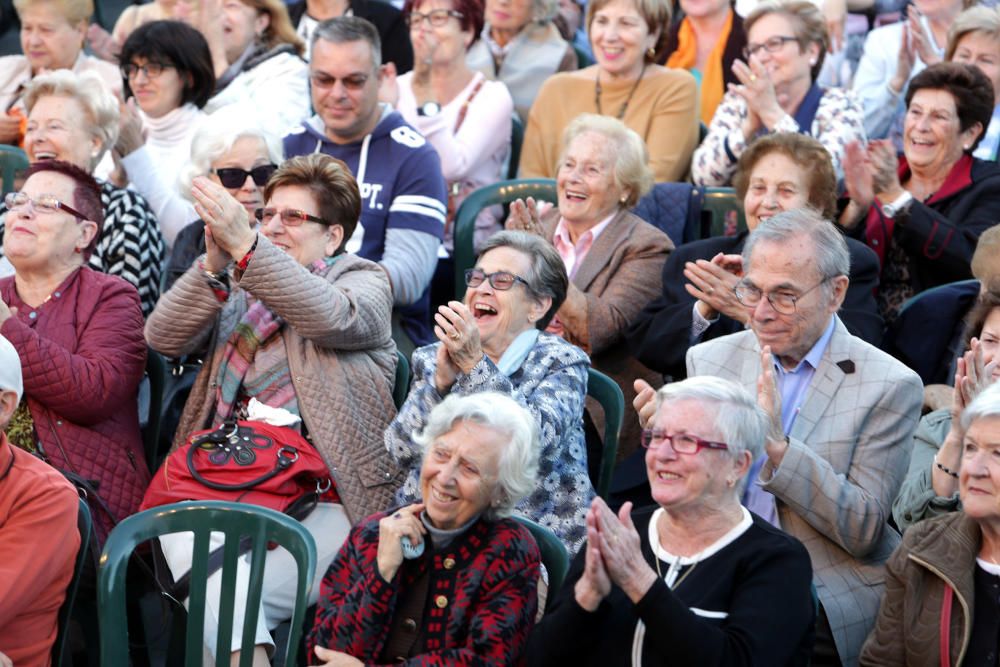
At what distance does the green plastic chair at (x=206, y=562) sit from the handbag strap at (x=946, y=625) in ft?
4.74

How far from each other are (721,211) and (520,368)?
1573 mm

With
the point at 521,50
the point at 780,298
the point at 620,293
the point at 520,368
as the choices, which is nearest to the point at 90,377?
the point at 520,368

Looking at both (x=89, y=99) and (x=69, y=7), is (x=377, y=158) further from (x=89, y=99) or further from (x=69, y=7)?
(x=69, y=7)

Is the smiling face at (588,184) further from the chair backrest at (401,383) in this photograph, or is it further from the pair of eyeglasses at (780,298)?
the pair of eyeglasses at (780,298)

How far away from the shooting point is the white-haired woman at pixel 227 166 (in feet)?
16.5

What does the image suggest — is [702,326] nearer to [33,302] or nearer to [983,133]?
[983,133]

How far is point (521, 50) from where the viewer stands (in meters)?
6.82

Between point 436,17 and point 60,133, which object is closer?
point 60,133

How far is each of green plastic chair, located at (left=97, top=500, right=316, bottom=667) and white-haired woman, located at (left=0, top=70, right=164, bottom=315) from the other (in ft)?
5.22

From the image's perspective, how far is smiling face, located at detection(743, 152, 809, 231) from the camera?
4.86m

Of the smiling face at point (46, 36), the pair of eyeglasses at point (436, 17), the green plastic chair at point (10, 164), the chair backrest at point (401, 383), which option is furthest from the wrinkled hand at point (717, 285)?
the smiling face at point (46, 36)

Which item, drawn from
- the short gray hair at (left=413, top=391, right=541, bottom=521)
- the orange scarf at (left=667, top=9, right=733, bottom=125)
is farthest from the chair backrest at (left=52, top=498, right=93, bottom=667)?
the orange scarf at (left=667, top=9, right=733, bottom=125)

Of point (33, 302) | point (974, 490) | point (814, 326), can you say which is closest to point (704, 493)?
point (974, 490)

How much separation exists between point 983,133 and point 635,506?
1900 mm
